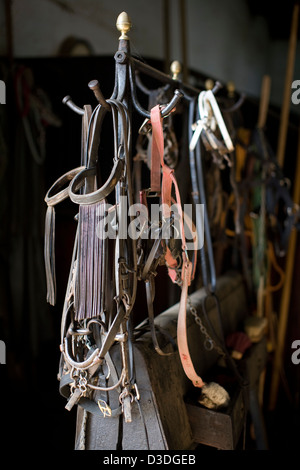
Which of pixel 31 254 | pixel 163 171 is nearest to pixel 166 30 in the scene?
pixel 31 254

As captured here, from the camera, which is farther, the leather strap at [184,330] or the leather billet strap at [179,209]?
the leather strap at [184,330]

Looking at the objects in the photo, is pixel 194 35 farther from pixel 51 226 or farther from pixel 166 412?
pixel 166 412

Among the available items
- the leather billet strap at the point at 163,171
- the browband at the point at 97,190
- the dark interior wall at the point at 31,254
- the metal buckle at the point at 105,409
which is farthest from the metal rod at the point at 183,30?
the metal buckle at the point at 105,409

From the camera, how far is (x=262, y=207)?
6.99ft

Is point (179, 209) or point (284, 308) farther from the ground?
point (179, 209)

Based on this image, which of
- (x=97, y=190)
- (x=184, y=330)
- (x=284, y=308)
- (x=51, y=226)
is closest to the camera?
(x=97, y=190)

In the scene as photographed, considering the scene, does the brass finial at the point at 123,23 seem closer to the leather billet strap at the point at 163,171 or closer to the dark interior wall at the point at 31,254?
the leather billet strap at the point at 163,171

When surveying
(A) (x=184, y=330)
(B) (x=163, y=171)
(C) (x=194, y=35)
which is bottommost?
(A) (x=184, y=330)

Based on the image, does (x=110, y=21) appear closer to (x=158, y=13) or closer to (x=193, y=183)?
(x=193, y=183)

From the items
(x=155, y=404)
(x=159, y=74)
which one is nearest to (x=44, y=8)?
(x=159, y=74)

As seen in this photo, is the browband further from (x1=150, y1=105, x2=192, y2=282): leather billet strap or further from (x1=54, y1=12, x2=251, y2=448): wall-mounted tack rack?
(x1=150, y1=105, x2=192, y2=282): leather billet strap

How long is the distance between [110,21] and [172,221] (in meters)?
0.56

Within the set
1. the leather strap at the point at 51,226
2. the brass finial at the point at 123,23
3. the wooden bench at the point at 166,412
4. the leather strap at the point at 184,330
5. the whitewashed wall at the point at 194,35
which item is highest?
the whitewashed wall at the point at 194,35
